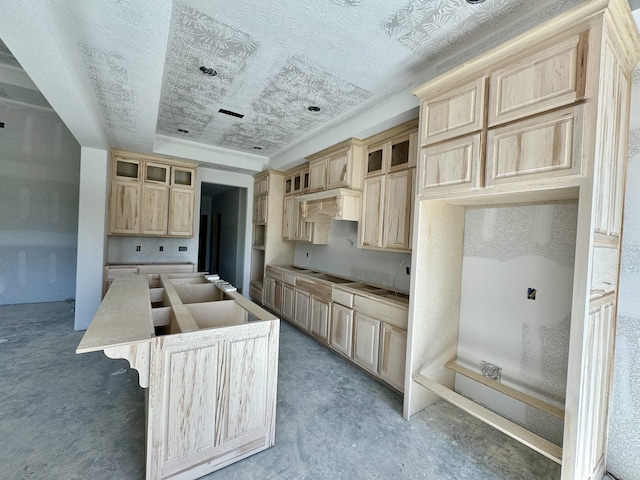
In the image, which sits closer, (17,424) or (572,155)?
(572,155)

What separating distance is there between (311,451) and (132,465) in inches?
41.9

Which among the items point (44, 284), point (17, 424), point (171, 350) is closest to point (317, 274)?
point (171, 350)

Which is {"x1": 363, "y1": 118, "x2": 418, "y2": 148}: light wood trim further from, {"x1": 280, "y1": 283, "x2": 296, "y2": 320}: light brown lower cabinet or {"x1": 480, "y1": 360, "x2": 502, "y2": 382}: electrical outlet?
{"x1": 280, "y1": 283, "x2": 296, "y2": 320}: light brown lower cabinet

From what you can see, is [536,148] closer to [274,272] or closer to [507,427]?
[507,427]

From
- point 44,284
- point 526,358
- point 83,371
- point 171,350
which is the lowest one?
point 83,371

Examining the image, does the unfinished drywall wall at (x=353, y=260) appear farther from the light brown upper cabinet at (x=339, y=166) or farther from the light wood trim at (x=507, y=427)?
the light wood trim at (x=507, y=427)

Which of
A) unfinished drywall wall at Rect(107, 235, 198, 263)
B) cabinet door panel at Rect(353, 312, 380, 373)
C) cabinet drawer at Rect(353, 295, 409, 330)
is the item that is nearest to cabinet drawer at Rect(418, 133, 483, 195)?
cabinet drawer at Rect(353, 295, 409, 330)

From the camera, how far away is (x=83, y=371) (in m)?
2.73

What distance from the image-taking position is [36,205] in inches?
194

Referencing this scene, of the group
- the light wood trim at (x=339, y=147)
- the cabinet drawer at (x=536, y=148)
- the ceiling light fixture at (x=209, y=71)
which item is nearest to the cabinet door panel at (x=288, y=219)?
the light wood trim at (x=339, y=147)

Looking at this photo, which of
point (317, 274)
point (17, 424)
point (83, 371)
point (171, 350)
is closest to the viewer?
point (171, 350)

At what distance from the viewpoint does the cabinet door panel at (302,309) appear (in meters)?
3.84

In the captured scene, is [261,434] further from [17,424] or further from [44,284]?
[44,284]

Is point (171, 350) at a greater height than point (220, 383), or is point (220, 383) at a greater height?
point (171, 350)
